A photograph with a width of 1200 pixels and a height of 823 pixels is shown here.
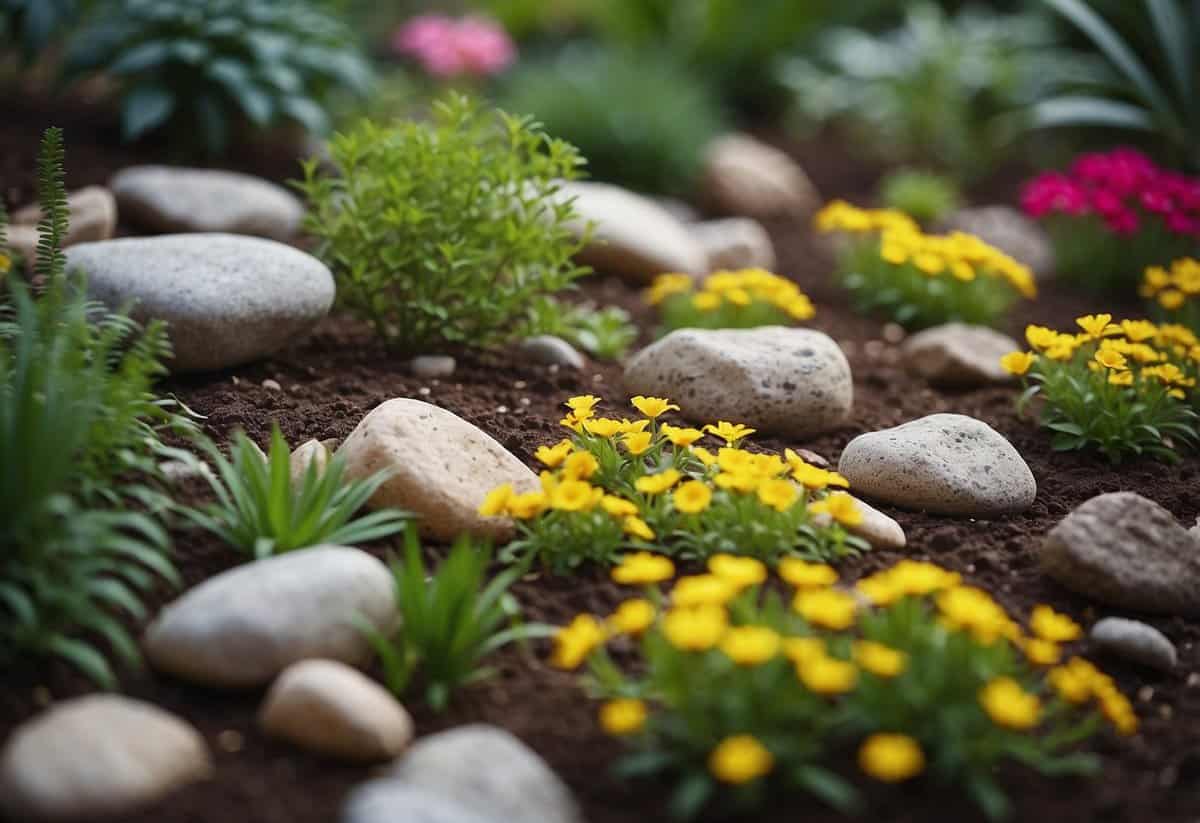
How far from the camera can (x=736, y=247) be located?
17.4ft

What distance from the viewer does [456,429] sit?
309cm

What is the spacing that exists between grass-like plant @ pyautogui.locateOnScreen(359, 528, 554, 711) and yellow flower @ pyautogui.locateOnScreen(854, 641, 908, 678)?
2.46 feet

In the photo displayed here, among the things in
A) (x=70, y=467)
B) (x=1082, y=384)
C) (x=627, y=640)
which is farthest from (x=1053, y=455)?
(x=70, y=467)

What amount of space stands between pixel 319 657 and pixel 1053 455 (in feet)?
8.05

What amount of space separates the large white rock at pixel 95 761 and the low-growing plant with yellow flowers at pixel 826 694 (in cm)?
77

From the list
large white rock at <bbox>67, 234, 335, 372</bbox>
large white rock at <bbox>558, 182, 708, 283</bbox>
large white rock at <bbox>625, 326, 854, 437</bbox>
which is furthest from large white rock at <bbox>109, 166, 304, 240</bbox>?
large white rock at <bbox>625, 326, 854, 437</bbox>

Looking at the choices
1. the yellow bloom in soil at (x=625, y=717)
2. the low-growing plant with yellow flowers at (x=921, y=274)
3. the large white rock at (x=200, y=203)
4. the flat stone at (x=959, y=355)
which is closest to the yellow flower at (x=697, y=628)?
the yellow bloom in soil at (x=625, y=717)

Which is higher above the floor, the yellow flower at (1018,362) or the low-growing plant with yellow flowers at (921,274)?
the yellow flower at (1018,362)

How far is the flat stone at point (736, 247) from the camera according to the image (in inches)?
209

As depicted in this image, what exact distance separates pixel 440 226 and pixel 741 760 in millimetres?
2319

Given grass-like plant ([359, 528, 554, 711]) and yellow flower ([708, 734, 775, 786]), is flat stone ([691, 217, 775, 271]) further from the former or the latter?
yellow flower ([708, 734, 775, 786])

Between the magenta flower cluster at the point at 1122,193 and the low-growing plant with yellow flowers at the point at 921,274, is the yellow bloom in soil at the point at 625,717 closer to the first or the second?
the low-growing plant with yellow flowers at the point at 921,274

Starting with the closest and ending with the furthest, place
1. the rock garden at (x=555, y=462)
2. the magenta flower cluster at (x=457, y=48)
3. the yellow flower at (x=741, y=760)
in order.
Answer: the yellow flower at (x=741, y=760)
the rock garden at (x=555, y=462)
the magenta flower cluster at (x=457, y=48)

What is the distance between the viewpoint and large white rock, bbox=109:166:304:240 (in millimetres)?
4375
